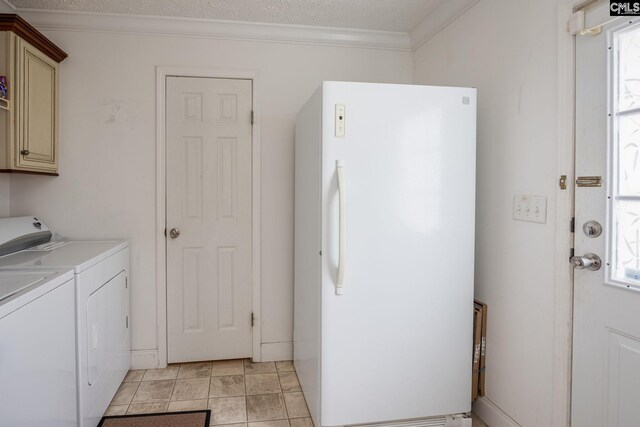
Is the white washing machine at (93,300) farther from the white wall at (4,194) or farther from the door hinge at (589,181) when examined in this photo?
the door hinge at (589,181)

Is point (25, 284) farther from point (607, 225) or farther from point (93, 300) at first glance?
point (607, 225)

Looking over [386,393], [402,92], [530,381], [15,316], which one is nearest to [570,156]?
[402,92]

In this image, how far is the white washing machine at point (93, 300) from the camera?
1.80m

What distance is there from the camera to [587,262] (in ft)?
4.98

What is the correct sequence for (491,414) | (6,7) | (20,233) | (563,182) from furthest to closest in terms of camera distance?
1. (6,7)
2. (20,233)
3. (491,414)
4. (563,182)

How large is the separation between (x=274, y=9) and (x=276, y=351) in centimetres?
243

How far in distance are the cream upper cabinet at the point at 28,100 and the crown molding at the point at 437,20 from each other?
2.44 meters

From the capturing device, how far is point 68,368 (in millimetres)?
1669

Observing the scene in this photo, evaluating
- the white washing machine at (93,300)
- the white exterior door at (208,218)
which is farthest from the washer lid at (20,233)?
the white exterior door at (208,218)

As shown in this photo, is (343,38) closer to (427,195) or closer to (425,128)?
(425,128)

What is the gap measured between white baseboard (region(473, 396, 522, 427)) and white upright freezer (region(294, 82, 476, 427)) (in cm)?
18

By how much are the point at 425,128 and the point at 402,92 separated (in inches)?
8.3

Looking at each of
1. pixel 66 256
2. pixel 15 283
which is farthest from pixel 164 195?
pixel 15 283

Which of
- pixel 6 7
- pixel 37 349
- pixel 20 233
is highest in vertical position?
pixel 6 7
